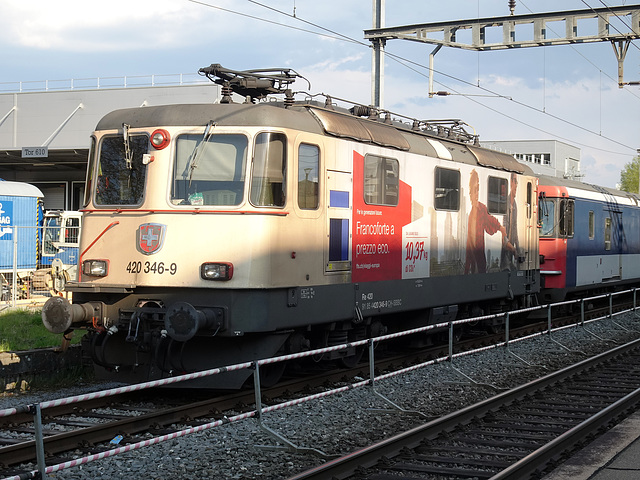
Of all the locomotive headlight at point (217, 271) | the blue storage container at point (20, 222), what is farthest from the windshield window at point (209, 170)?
the blue storage container at point (20, 222)

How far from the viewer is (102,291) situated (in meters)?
9.45

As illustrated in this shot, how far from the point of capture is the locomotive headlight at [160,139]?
377 inches

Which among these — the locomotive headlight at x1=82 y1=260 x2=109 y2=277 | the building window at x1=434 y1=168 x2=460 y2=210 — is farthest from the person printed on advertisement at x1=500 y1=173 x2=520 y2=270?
the locomotive headlight at x1=82 y1=260 x2=109 y2=277

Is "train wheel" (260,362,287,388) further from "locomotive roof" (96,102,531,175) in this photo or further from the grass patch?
the grass patch

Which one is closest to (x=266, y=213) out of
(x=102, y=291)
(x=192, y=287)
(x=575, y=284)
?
(x=192, y=287)

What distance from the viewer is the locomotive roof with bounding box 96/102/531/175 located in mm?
9594

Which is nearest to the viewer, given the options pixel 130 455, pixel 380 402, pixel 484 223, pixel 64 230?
pixel 130 455

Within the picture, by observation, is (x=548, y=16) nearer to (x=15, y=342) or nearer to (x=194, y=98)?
(x=15, y=342)

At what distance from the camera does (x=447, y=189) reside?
1333cm

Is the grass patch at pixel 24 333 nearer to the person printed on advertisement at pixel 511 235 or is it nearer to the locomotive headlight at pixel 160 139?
the locomotive headlight at pixel 160 139

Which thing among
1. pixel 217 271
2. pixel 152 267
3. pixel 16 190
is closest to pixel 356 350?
pixel 217 271

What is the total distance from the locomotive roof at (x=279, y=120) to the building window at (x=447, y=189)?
1.62ft

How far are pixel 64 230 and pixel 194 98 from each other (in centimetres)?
1127

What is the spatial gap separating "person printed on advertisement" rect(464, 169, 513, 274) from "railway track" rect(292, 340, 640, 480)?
3.11 m
